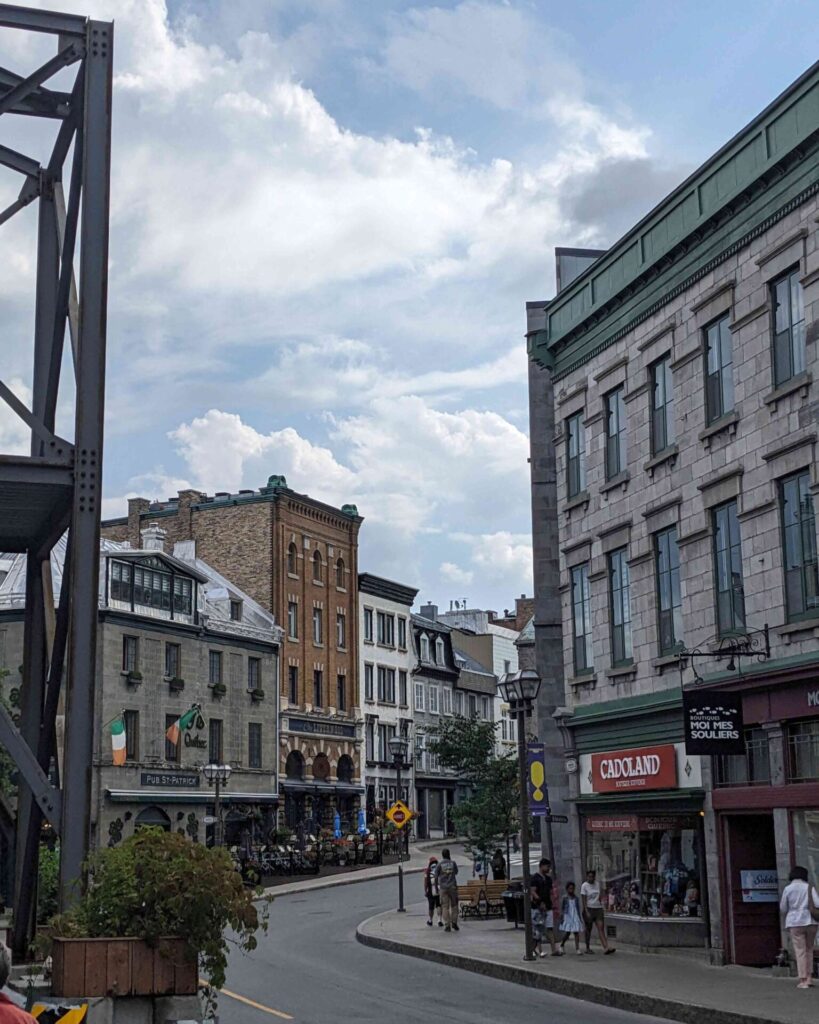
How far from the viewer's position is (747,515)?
21281 millimetres

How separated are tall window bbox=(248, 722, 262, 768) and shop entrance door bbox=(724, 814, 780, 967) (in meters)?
40.1

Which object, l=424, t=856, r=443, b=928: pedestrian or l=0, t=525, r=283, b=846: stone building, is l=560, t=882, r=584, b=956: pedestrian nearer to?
l=424, t=856, r=443, b=928: pedestrian

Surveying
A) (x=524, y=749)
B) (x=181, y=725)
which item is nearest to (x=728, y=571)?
(x=524, y=749)

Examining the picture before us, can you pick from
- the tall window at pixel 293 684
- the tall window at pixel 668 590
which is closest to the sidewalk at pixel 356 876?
the tall window at pixel 293 684

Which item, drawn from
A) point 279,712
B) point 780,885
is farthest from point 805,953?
point 279,712

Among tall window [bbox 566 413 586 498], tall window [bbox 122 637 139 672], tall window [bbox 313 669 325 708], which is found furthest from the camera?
tall window [bbox 313 669 325 708]

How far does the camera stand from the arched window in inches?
2498

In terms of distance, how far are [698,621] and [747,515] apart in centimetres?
229

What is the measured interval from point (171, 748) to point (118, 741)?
5188mm

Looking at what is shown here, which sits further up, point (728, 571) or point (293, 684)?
point (293, 684)

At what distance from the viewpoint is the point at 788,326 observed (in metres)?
20.7

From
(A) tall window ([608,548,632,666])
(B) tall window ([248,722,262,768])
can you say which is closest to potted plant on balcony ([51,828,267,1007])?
(A) tall window ([608,548,632,666])

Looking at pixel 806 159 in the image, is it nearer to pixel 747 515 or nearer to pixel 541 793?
pixel 747 515

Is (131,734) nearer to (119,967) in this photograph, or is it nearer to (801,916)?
(801,916)
